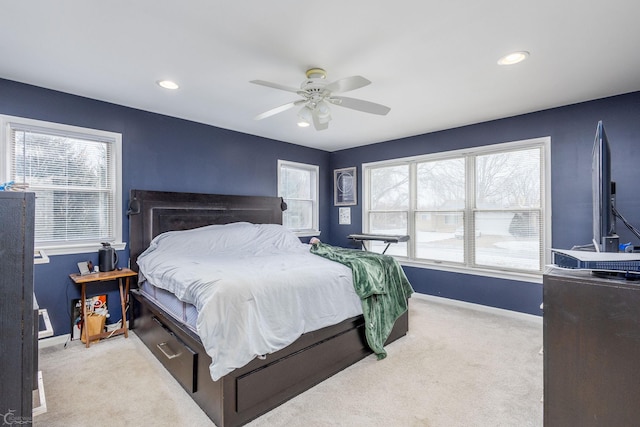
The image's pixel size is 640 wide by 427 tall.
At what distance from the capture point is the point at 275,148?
16.3ft

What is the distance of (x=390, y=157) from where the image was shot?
5004mm

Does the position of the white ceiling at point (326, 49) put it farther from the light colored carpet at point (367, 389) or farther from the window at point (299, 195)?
the light colored carpet at point (367, 389)

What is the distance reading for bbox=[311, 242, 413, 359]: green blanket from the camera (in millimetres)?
2656

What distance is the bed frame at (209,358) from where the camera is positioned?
1870 mm

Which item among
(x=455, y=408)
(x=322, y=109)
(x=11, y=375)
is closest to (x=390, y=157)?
(x=322, y=109)

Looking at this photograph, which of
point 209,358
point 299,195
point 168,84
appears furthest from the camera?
point 299,195

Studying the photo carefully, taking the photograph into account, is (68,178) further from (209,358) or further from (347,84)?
(347,84)

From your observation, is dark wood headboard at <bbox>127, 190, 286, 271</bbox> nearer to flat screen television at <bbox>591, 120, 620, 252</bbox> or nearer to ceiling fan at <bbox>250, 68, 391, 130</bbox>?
ceiling fan at <bbox>250, 68, 391, 130</bbox>

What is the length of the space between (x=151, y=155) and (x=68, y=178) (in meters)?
0.83

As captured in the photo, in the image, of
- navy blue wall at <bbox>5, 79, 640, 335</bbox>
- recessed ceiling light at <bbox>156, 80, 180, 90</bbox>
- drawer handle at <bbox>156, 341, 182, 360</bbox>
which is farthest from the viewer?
navy blue wall at <bbox>5, 79, 640, 335</bbox>

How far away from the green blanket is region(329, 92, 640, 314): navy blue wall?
5.15ft

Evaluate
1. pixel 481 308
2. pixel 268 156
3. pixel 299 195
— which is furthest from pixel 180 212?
pixel 481 308

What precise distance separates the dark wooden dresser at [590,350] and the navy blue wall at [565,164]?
9.20 feet

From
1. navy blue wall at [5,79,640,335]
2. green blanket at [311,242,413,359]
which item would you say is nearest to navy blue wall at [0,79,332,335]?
navy blue wall at [5,79,640,335]
